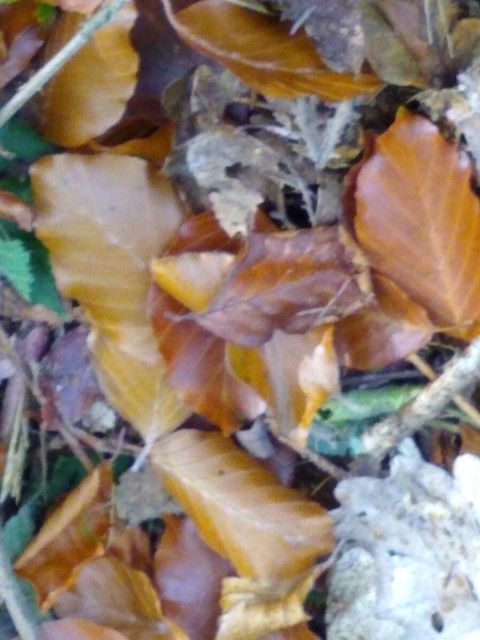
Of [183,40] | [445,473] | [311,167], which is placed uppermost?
[183,40]

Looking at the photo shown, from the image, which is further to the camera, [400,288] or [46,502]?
[46,502]

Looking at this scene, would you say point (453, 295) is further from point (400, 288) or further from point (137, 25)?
point (137, 25)

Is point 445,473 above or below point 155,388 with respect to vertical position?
below

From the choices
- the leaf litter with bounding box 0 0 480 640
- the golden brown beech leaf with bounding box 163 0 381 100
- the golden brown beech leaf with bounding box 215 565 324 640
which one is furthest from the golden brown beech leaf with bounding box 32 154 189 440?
the golden brown beech leaf with bounding box 215 565 324 640

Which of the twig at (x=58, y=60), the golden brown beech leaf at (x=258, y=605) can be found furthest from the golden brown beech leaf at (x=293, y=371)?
the twig at (x=58, y=60)

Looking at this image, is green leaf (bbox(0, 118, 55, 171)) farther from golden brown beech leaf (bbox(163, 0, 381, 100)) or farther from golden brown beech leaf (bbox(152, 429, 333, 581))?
golden brown beech leaf (bbox(152, 429, 333, 581))

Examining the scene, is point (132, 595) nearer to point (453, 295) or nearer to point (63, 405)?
point (63, 405)

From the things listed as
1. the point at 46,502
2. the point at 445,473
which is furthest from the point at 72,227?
the point at 445,473

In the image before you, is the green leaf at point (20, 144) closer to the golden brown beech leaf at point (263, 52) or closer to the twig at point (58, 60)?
the twig at point (58, 60)

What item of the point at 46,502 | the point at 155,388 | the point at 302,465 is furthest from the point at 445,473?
the point at 46,502
